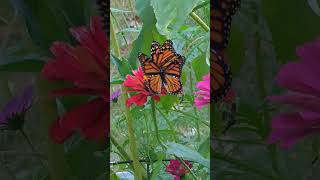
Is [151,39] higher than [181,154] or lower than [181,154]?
higher

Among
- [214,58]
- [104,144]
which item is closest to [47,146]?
[104,144]

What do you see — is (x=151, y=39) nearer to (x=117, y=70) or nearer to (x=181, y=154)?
(x=117, y=70)

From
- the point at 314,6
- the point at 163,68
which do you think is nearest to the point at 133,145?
the point at 163,68

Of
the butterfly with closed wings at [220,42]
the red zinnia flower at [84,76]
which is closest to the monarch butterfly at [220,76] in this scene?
the butterfly with closed wings at [220,42]

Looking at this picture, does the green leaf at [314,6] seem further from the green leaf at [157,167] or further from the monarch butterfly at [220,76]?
the green leaf at [157,167]

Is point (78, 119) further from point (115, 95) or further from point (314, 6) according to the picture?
point (314, 6)
